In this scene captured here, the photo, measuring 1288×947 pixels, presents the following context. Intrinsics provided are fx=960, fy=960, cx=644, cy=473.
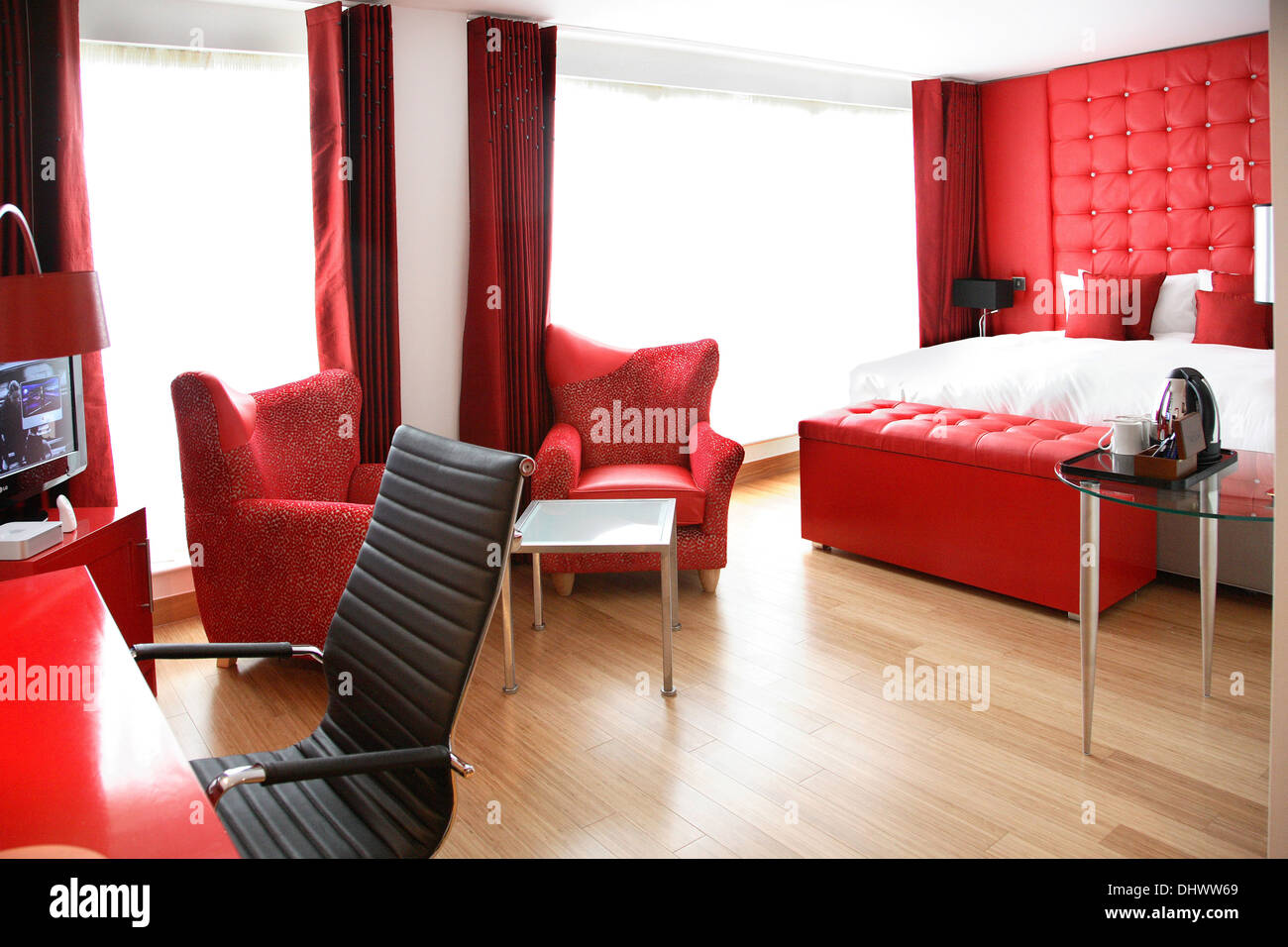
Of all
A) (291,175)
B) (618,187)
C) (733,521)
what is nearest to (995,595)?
(733,521)

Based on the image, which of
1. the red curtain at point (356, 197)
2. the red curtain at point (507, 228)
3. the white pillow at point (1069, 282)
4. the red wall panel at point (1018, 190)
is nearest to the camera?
the red curtain at point (356, 197)

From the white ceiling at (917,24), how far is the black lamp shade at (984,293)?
1.31 meters

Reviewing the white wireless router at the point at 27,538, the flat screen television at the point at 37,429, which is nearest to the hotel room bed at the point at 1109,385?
the flat screen television at the point at 37,429

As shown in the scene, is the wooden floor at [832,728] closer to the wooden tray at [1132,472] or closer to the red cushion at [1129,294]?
the wooden tray at [1132,472]

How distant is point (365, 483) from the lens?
12.0 feet

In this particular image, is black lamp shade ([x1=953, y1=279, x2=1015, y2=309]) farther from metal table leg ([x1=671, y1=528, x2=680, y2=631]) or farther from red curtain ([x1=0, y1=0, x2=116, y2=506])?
red curtain ([x1=0, y1=0, x2=116, y2=506])

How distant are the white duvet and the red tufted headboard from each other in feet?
2.56

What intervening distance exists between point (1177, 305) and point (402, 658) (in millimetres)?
4892

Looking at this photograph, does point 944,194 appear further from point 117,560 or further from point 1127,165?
point 117,560

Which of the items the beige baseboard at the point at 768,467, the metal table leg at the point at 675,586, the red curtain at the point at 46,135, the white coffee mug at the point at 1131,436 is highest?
the red curtain at the point at 46,135

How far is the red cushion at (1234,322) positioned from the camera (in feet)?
14.8

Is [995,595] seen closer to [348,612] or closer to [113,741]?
[348,612]

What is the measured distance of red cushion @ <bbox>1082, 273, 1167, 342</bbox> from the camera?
17.0ft

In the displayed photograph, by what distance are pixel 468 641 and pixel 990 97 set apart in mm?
5953
